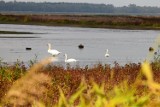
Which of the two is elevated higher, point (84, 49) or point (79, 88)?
point (79, 88)

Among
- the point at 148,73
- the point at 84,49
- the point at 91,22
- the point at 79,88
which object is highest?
the point at 148,73

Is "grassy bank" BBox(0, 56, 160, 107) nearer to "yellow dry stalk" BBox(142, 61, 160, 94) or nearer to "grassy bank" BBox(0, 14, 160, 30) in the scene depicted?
"yellow dry stalk" BBox(142, 61, 160, 94)

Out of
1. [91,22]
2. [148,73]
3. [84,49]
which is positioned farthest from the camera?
[91,22]

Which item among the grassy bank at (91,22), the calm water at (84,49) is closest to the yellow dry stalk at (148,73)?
the calm water at (84,49)

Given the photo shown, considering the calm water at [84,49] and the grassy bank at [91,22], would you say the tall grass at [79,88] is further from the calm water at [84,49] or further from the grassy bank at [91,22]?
the grassy bank at [91,22]

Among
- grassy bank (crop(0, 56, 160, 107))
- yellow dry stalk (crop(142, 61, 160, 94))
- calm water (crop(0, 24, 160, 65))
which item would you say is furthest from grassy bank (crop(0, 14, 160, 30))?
yellow dry stalk (crop(142, 61, 160, 94))

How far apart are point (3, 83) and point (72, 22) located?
94829 mm

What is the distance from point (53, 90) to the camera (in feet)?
A: 34.1

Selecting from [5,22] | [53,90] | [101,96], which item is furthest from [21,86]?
[5,22]

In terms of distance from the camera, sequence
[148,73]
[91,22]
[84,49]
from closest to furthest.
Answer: [148,73], [84,49], [91,22]

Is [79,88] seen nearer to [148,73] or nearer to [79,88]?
[79,88]

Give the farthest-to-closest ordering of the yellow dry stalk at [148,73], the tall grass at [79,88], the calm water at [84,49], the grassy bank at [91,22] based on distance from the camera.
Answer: the grassy bank at [91,22] → the calm water at [84,49] → the tall grass at [79,88] → the yellow dry stalk at [148,73]

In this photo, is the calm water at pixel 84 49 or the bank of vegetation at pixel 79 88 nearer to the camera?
the bank of vegetation at pixel 79 88

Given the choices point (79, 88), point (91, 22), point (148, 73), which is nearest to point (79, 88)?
point (79, 88)
